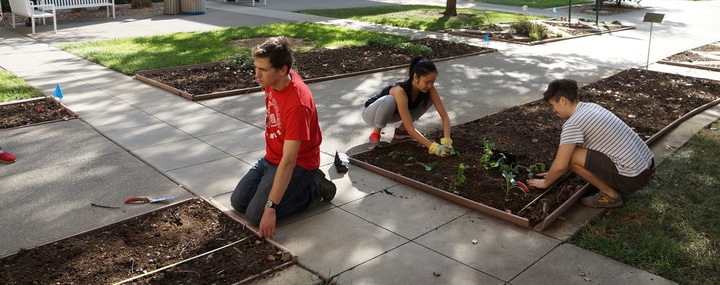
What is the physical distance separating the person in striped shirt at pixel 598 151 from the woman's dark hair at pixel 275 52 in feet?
6.59

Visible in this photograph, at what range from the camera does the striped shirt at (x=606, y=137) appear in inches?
178

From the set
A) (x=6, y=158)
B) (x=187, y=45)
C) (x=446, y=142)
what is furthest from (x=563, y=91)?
(x=187, y=45)

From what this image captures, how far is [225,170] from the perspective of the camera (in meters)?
5.36

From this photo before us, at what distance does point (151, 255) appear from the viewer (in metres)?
3.81

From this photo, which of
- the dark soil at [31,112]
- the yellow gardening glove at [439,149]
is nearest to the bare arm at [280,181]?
the yellow gardening glove at [439,149]

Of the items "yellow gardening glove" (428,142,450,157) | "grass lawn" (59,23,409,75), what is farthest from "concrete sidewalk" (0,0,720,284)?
"yellow gardening glove" (428,142,450,157)

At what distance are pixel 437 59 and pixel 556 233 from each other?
6.89 metres

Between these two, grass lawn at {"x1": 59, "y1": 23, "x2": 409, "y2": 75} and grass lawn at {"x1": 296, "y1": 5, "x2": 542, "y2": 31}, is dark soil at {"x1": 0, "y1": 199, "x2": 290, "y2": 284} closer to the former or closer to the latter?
grass lawn at {"x1": 59, "y1": 23, "x2": 409, "y2": 75}

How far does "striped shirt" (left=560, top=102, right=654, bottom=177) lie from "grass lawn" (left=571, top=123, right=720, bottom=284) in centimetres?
35

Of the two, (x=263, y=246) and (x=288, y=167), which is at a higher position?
(x=288, y=167)

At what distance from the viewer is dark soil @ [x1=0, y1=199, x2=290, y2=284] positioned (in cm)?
355

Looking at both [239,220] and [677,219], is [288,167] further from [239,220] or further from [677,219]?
[677,219]

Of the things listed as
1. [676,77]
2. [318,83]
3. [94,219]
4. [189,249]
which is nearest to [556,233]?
[189,249]

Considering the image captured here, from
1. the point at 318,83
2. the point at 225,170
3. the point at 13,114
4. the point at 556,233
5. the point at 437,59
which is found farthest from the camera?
the point at 437,59
